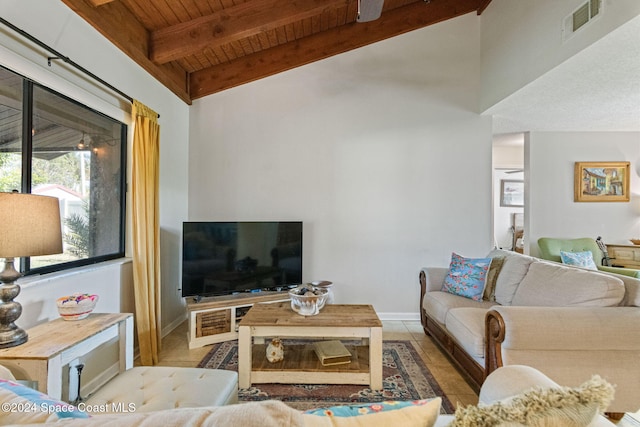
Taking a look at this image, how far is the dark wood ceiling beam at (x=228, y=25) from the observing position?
9.38 feet

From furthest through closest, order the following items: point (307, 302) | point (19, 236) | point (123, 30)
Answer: point (123, 30) → point (307, 302) → point (19, 236)

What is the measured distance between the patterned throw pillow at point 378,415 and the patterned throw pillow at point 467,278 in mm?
2484

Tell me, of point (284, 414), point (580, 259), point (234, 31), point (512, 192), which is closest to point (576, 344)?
point (284, 414)

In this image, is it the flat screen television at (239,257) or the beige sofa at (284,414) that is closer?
the beige sofa at (284,414)

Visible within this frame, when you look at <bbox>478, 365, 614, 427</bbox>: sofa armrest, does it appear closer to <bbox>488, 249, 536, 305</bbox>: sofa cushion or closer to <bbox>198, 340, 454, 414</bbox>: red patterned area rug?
<bbox>198, 340, 454, 414</bbox>: red patterned area rug

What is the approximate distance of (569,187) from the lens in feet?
14.1

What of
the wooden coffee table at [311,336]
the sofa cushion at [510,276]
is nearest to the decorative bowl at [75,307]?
the wooden coffee table at [311,336]

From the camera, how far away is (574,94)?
2.95 m

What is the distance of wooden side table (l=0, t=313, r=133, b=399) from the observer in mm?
1309

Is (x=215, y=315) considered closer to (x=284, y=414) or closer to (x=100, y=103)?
(x=100, y=103)

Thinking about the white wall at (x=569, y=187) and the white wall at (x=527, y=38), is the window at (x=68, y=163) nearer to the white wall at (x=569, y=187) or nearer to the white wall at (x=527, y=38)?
the white wall at (x=527, y=38)

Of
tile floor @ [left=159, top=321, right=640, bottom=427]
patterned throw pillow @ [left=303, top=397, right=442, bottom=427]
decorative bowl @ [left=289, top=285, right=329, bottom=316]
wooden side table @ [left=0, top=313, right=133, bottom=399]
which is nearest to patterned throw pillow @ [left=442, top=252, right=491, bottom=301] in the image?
tile floor @ [left=159, top=321, right=640, bottom=427]

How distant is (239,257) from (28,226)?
203 cm

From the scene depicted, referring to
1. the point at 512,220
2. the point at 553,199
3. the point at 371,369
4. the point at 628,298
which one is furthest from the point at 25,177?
the point at 512,220
